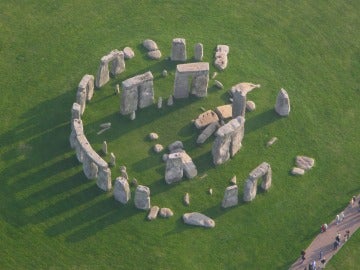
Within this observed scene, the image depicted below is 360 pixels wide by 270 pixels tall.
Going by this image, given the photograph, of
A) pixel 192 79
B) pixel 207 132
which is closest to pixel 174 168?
pixel 207 132

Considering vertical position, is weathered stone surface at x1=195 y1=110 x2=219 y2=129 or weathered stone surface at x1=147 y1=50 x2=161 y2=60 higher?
weathered stone surface at x1=147 y1=50 x2=161 y2=60

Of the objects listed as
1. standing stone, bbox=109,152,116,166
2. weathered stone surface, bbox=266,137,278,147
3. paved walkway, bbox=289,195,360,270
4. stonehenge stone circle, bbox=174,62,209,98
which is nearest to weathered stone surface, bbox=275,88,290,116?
weathered stone surface, bbox=266,137,278,147

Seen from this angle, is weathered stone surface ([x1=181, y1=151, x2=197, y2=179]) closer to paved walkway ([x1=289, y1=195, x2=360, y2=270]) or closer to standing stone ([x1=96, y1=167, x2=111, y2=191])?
standing stone ([x1=96, y1=167, x2=111, y2=191])

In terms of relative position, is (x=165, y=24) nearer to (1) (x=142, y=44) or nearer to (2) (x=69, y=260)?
(1) (x=142, y=44)

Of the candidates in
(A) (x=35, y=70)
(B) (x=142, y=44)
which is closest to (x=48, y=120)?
(A) (x=35, y=70)

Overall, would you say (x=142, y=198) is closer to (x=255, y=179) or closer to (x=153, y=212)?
(x=153, y=212)

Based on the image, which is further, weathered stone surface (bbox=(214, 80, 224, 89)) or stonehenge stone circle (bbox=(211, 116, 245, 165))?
weathered stone surface (bbox=(214, 80, 224, 89))
